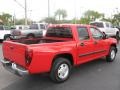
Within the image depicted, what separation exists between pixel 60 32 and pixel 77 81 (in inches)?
73.5

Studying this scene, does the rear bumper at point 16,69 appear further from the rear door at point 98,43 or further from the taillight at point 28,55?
the rear door at point 98,43

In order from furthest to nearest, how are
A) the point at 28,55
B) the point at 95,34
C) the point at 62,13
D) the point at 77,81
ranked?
the point at 62,13 → the point at 95,34 → the point at 77,81 → the point at 28,55

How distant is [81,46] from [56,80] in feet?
4.68

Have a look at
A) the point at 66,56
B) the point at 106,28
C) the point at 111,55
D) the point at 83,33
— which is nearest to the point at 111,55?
the point at 111,55

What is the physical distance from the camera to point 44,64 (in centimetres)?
538

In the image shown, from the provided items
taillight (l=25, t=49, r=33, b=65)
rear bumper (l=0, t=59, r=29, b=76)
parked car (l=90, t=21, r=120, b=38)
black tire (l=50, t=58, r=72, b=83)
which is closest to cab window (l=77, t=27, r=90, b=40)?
black tire (l=50, t=58, r=72, b=83)

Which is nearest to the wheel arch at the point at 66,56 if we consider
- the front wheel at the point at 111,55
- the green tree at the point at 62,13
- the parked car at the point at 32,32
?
the front wheel at the point at 111,55

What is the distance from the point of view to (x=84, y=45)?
22.0ft

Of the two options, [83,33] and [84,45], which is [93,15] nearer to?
[83,33]

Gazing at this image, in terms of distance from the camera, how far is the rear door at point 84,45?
6590 mm

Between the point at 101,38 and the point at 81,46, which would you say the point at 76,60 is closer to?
the point at 81,46

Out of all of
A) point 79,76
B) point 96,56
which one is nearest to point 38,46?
point 79,76

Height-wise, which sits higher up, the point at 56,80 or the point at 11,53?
the point at 11,53

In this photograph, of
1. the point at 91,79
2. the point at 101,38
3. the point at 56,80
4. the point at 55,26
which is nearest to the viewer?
the point at 56,80
